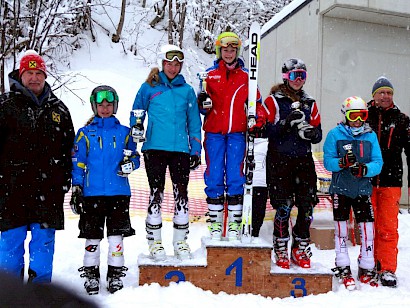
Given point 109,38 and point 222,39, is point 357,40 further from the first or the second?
point 109,38

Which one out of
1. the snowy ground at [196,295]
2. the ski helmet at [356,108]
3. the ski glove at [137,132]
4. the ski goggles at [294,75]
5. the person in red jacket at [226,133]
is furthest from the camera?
the ski helmet at [356,108]

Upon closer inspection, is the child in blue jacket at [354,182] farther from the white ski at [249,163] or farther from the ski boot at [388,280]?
the white ski at [249,163]

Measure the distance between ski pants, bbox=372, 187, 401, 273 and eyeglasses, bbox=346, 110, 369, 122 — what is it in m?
0.77

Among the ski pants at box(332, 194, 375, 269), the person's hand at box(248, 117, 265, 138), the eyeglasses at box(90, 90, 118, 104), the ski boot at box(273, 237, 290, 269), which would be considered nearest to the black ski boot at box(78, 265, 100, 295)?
the eyeglasses at box(90, 90, 118, 104)

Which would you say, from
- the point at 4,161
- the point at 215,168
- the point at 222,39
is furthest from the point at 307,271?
the point at 4,161

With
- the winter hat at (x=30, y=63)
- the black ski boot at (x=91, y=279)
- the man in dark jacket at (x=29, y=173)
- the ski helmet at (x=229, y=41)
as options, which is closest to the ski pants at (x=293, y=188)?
the ski helmet at (x=229, y=41)

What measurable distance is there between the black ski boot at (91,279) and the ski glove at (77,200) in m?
0.52

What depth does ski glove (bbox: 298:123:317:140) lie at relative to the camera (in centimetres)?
427

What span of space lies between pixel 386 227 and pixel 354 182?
649 mm

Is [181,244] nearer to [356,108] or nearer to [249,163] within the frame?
[249,163]

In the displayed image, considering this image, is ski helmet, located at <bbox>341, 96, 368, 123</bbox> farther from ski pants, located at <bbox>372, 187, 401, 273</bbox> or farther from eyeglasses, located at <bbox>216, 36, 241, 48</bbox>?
eyeglasses, located at <bbox>216, 36, 241, 48</bbox>

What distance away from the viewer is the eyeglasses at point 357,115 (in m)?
4.59

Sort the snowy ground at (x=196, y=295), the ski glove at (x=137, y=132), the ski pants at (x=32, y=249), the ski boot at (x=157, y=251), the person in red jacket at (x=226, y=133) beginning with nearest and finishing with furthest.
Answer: the ski pants at (x=32, y=249) < the snowy ground at (x=196, y=295) < the ski glove at (x=137, y=132) < the ski boot at (x=157, y=251) < the person in red jacket at (x=226, y=133)

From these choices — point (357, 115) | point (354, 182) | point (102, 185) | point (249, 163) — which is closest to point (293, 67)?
point (357, 115)
